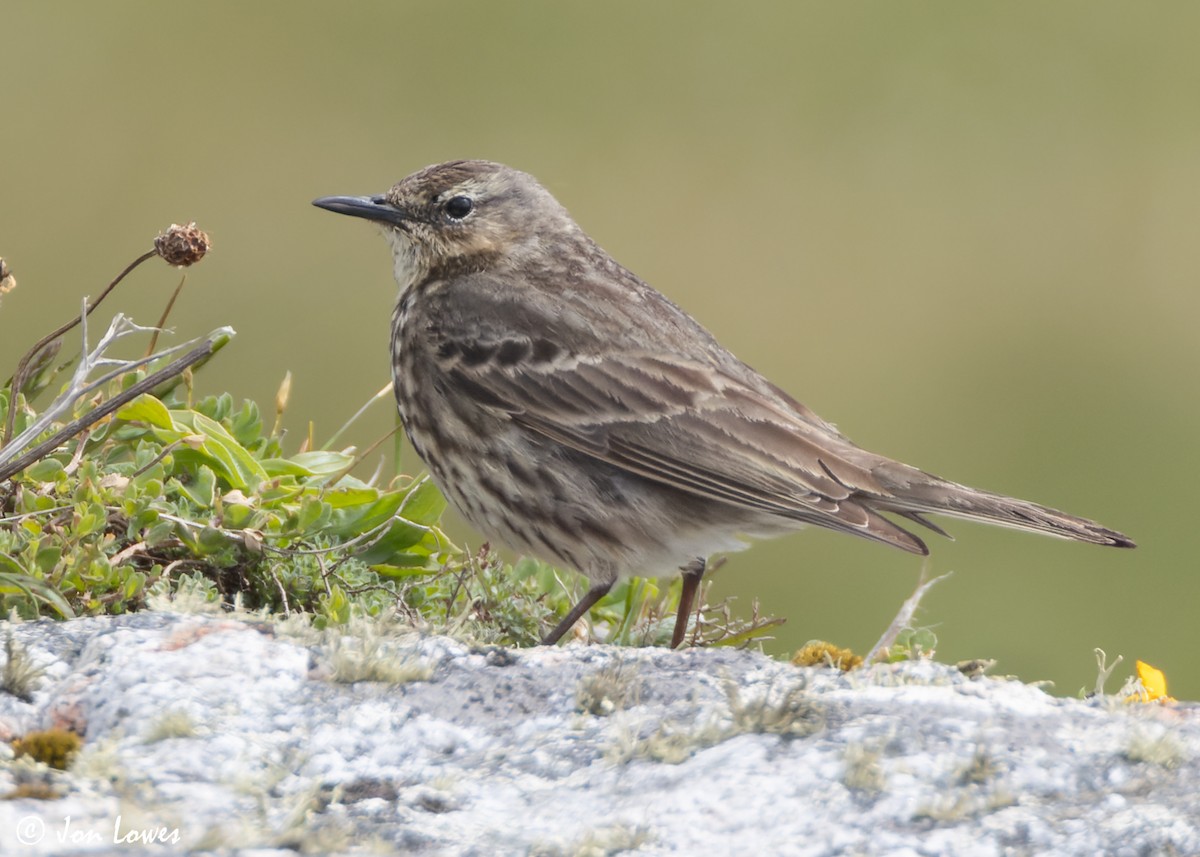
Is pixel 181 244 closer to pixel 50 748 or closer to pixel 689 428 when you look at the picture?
pixel 689 428

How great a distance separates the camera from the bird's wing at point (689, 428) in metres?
4.78

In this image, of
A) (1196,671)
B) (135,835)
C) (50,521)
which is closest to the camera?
(135,835)

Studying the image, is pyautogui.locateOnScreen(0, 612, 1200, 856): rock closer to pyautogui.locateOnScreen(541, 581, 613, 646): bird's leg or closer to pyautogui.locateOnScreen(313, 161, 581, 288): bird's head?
pyautogui.locateOnScreen(541, 581, 613, 646): bird's leg

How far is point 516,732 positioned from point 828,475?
209 centimetres

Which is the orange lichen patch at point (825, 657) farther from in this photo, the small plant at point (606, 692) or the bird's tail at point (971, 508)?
the bird's tail at point (971, 508)

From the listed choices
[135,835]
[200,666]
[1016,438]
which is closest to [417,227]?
[200,666]

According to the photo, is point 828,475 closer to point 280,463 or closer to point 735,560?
point 280,463

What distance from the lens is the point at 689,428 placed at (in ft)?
16.4

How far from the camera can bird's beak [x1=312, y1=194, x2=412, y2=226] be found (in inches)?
231

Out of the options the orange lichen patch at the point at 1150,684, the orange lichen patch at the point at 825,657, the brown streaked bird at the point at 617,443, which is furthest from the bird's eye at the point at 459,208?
the orange lichen patch at the point at 1150,684

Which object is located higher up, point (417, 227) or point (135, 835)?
point (417, 227)

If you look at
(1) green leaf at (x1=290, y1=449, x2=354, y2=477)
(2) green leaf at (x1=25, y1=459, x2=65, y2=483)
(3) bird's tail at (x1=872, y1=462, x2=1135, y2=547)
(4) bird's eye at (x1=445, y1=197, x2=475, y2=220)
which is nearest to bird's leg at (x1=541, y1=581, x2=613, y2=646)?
(1) green leaf at (x1=290, y1=449, x2=354, y2=477)

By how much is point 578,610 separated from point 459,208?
2029 millimetres

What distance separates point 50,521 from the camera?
12.4ft
